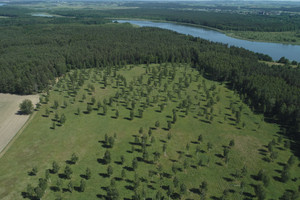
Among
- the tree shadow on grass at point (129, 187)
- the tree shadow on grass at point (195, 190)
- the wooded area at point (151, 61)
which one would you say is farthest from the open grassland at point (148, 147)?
the wooded area at point (151, 61)

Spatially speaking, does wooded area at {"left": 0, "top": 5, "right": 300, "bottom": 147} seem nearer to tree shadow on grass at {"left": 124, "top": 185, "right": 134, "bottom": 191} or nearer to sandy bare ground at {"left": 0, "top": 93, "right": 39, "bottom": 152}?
sandy bare ground at {"left": 0, "top": 93, "right": 39, "bottom": 152}

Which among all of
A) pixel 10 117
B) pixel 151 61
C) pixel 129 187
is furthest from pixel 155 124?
pixel 151 61

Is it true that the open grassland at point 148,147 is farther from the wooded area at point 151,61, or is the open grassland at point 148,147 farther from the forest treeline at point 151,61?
the wooded area at point 151,61

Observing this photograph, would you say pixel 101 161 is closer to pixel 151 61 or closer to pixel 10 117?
pixel 10 117

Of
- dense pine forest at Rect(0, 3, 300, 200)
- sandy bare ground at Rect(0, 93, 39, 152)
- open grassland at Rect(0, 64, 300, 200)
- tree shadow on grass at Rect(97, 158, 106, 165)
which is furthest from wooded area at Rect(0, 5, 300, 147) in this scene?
tree shadow on grass at Rect(97, 158, 106, 165)

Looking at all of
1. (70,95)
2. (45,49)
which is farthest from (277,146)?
(45,49)

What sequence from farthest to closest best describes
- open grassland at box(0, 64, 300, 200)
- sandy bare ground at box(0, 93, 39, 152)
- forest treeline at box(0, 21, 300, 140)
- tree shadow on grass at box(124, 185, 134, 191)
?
forest treeline at box(0, 21, 300, 140), sandy bare ground at box(0, 93, 39, 152), open grassland at box(0, 64, 300, 200), tree shadow on grass at box(124, 185, 134, 191)
